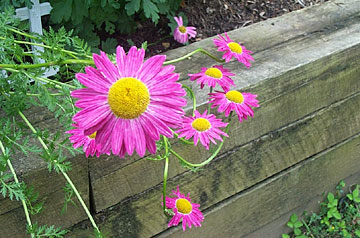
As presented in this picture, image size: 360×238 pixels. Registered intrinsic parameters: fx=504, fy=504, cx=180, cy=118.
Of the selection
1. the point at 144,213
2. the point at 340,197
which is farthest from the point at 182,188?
the point at 340,197

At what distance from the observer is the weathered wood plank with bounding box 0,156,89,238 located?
116 centimetres

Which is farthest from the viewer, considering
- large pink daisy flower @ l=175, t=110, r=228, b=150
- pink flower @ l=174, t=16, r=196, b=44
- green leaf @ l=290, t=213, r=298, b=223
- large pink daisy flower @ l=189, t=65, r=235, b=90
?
green leaf @ l=290, t=213, r=298, b=223

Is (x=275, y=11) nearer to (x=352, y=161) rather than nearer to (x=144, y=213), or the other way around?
(x=352, y=161)

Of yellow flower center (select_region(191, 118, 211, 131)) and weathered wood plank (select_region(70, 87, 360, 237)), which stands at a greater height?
weathered wood plank (select_region(70, 87, 360, 237))

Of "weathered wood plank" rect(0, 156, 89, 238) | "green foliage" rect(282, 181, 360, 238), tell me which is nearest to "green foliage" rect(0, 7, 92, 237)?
"weathered wood plank" rect(0, 156, 89, 238)

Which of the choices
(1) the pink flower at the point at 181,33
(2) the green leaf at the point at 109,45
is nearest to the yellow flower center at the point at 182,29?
(1) the pink flower at the point at 181,33

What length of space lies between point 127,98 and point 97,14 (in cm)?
99

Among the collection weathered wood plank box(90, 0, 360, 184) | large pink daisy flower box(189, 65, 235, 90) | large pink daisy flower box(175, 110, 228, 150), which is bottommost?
large pink daisy flower box(175, 110, 228, 150)

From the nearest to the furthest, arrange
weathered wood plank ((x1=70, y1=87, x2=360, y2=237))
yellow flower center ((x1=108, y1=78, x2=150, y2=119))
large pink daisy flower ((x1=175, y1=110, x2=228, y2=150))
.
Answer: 1. yellow flower center ((x1=108, y1=78, x2=150, y2=119))
2. large pink daisy flower ((x1=175, y1=110, x2=228, y2=150))
3. weathered wood plank ((x1=70, y1=87, x2=360, y2=237))

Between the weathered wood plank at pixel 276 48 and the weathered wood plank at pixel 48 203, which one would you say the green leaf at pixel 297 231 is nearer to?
the weathered wood plank at pixel 276 48

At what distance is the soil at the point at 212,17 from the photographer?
77.2 inches

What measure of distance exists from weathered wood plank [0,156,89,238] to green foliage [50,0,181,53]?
0.56 metres

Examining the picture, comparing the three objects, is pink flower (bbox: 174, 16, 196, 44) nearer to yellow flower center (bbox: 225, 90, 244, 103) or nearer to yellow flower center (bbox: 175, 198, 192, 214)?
yellow flower center (bbox: 225, 90, 244, 103)

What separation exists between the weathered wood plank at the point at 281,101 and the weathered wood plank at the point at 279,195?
9.8 inches
